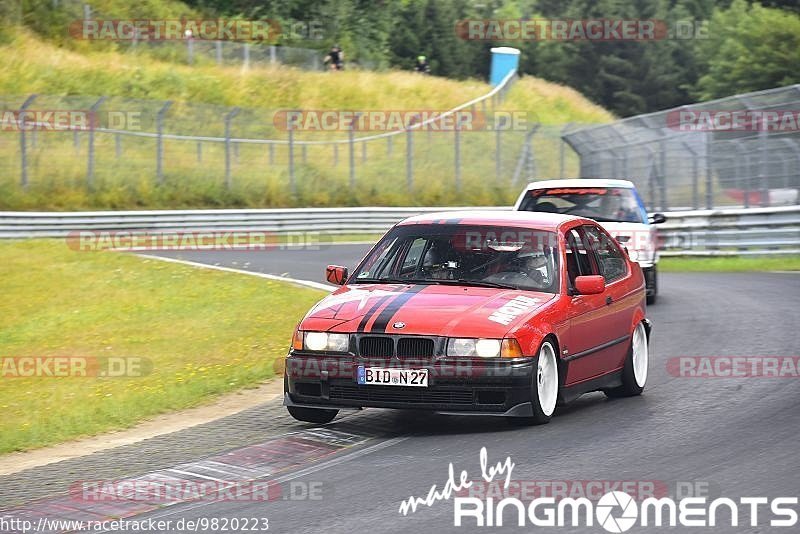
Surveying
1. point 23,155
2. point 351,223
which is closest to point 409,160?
point 351,223

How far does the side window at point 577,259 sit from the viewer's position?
10.1 m

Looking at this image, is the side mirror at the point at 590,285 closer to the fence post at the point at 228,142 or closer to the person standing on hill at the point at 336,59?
the fence post at the point at 228,142

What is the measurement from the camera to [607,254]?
11.0 metres

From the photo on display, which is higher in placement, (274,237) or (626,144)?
(626,144)

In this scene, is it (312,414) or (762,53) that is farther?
(762,53)

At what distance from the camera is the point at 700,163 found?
28453 millimetres

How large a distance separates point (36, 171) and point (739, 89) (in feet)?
166

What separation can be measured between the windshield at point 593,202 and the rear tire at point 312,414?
26.5 feet

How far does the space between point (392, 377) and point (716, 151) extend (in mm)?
20039

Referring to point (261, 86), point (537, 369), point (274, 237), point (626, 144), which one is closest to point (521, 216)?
point (537, 369)

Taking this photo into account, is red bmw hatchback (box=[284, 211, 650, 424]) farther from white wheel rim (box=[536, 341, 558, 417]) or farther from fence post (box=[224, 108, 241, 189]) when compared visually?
fence post (box=[224, 108, 241, 189])

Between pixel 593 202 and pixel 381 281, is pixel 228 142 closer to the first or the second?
pixel 593 202

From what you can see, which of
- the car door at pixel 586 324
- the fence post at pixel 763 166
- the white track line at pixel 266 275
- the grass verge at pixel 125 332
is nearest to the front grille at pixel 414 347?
the car door at pixel 586 324

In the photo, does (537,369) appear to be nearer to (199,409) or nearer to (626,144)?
(199,409)
